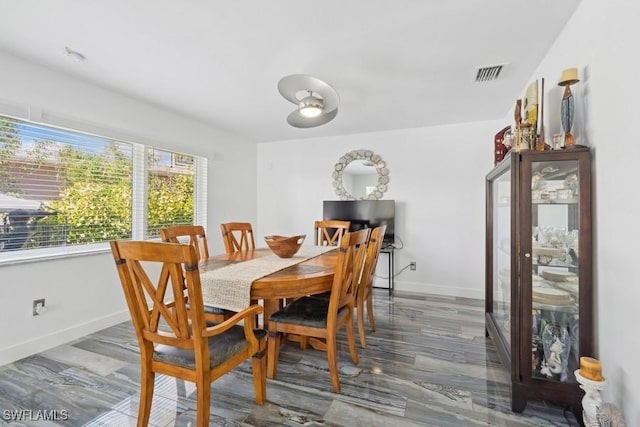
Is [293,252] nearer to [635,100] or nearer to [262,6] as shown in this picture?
[262,6]

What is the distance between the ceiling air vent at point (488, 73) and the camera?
7.62 feet

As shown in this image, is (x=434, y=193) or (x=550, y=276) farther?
(x=434, y=193)

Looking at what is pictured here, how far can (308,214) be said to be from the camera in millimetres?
4660

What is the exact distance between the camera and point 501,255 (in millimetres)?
2207

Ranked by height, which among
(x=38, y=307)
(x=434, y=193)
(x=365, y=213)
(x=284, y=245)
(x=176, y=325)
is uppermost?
(x=434, y=193)

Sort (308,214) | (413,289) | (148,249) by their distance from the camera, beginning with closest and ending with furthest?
(148,249), (413,289), (308,214)

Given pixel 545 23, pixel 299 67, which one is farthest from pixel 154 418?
pixel 545 23

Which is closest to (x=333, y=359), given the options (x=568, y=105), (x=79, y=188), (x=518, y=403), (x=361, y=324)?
(x=361, y=324)

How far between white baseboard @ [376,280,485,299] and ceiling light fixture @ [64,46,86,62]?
3964 mm

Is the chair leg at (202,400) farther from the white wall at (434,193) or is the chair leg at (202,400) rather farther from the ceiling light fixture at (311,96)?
the white wall at (434,193)

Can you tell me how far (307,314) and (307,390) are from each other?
1.47 feet

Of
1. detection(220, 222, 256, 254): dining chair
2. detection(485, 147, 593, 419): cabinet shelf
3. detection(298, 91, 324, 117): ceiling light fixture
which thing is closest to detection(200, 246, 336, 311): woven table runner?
detection(220, 222, 256, 254): dining chair

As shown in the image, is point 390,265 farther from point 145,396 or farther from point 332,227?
point 145,396

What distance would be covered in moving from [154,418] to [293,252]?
50.5 inches
